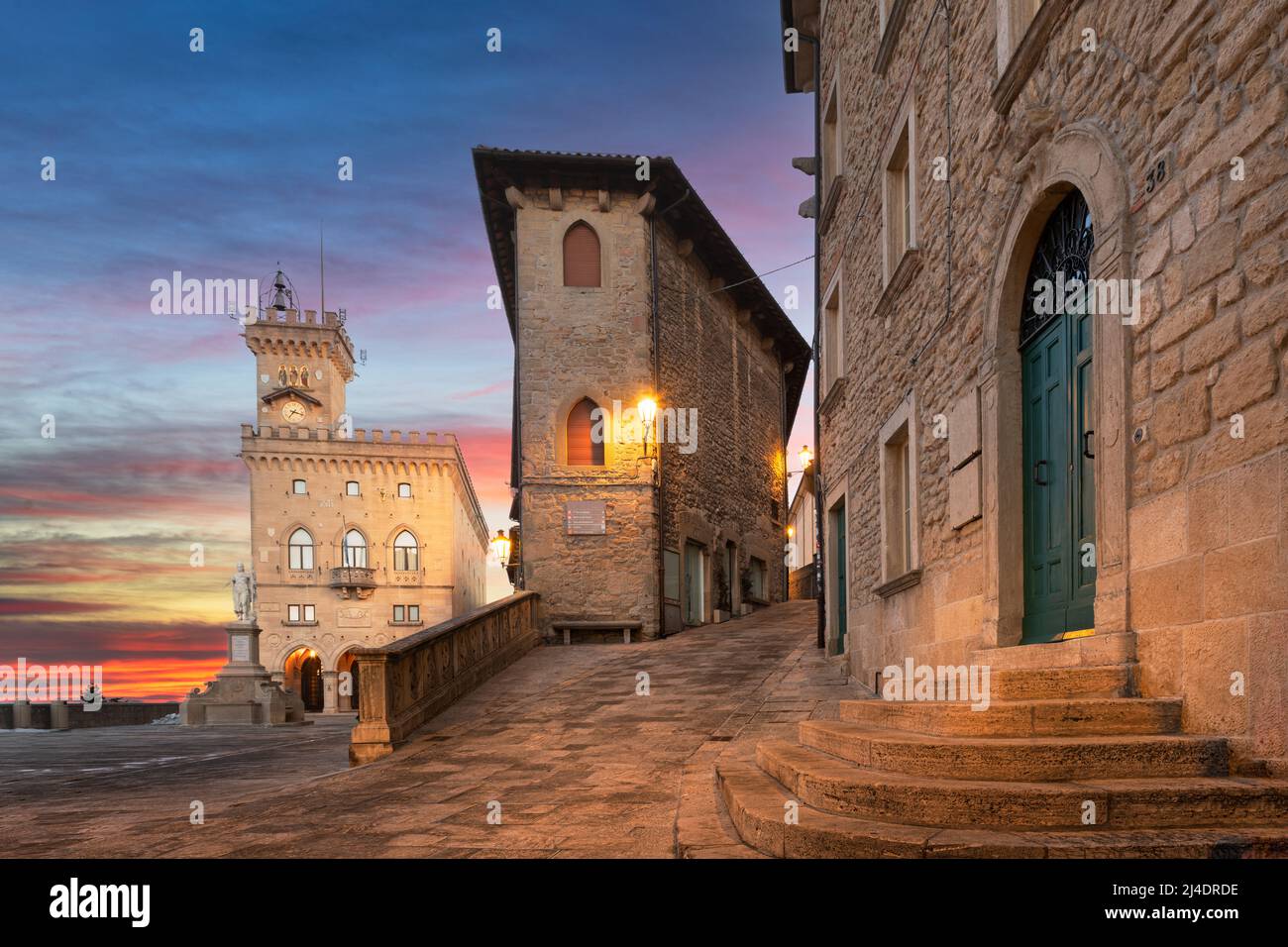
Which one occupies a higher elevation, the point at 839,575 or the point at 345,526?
the point at 345,526

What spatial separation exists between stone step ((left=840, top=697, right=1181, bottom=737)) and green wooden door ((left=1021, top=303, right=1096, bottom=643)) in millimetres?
1204

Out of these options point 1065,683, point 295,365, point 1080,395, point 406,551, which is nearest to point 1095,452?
point 1080,395

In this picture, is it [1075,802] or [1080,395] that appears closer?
[1075,802]

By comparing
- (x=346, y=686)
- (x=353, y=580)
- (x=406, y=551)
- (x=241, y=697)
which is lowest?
(x=346, y=686)

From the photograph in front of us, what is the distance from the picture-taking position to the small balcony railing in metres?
37.9

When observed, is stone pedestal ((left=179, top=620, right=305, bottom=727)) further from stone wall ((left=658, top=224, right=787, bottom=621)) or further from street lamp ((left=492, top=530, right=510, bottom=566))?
stone wall ((left=658, top=224, right=787, bottom=621))

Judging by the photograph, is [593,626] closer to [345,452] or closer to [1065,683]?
[1065,683]

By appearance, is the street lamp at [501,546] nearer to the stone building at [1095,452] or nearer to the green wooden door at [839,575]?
the green wooden door at [839,575]

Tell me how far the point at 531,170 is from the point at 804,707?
13.5 metres

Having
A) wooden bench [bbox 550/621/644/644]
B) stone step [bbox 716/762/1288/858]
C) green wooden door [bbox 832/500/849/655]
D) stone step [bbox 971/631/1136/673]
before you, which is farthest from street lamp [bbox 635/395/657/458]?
stone step [bbox 716/762/1288/858]

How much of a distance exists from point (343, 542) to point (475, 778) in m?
34.7

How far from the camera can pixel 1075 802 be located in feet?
10.0
